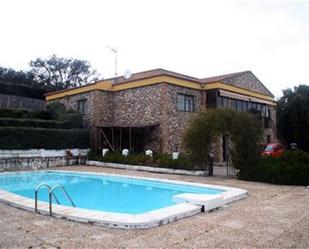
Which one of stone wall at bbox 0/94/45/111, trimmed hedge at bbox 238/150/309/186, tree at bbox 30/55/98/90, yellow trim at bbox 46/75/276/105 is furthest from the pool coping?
tree at bbox 30/55/98/90

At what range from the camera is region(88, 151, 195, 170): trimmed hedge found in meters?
17.6

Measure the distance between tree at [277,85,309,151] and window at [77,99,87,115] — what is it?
21.1 meters

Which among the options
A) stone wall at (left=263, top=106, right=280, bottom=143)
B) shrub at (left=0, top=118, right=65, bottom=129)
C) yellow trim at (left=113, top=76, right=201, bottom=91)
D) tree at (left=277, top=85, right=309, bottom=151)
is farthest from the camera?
tree at (left=277, top=85, right=309, bottom=151)

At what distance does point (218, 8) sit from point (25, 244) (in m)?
9.58

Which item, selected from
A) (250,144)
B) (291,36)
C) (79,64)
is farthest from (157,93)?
(79,64)

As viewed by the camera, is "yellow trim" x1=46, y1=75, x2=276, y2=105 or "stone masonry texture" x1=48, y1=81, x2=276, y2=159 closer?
"stone masonry texture" x1=48, y1=81, x2=276, y2=159

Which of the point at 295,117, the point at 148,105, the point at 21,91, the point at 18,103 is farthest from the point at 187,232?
the point at 21,91

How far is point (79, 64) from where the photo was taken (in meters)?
51.0

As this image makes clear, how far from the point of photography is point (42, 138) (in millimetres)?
21891

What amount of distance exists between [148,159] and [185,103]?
611 centimetres

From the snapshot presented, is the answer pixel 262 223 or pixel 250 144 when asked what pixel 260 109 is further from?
pixel 262 223

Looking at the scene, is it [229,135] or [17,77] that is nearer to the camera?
[229,135]

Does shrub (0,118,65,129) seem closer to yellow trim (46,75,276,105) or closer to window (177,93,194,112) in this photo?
yellow trim (46,75,276,105)

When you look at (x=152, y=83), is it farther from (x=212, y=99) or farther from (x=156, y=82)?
(x=212, y=99)
